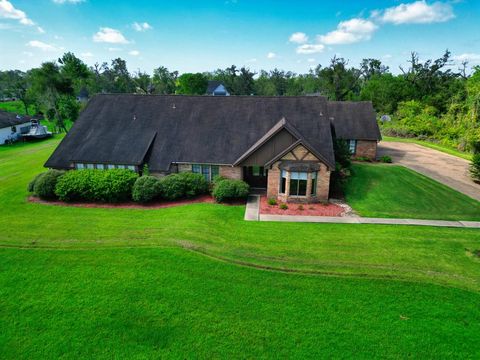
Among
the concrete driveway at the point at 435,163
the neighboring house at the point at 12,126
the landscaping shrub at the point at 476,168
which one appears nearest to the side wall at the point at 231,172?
the concrete driveway at the point at 435,163

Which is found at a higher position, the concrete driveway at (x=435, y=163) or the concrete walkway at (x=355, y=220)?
the concrete driveway at (x=435, y=163)

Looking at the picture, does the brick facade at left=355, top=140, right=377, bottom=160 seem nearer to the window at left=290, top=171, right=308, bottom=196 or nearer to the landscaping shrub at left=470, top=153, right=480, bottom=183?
the landscaping shrub at left=470, top=153, right=480, bottom=183

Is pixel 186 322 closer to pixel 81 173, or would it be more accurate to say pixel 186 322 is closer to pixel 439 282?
pixel 439 282

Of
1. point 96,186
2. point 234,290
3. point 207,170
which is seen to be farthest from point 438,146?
point 96,186

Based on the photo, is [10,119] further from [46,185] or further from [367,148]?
[367,148]

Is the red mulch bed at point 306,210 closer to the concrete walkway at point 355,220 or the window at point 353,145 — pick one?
the concrete walkway at point 355,220

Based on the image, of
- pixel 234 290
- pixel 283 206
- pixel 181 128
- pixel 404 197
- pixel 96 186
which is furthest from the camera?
pixel 181 128
